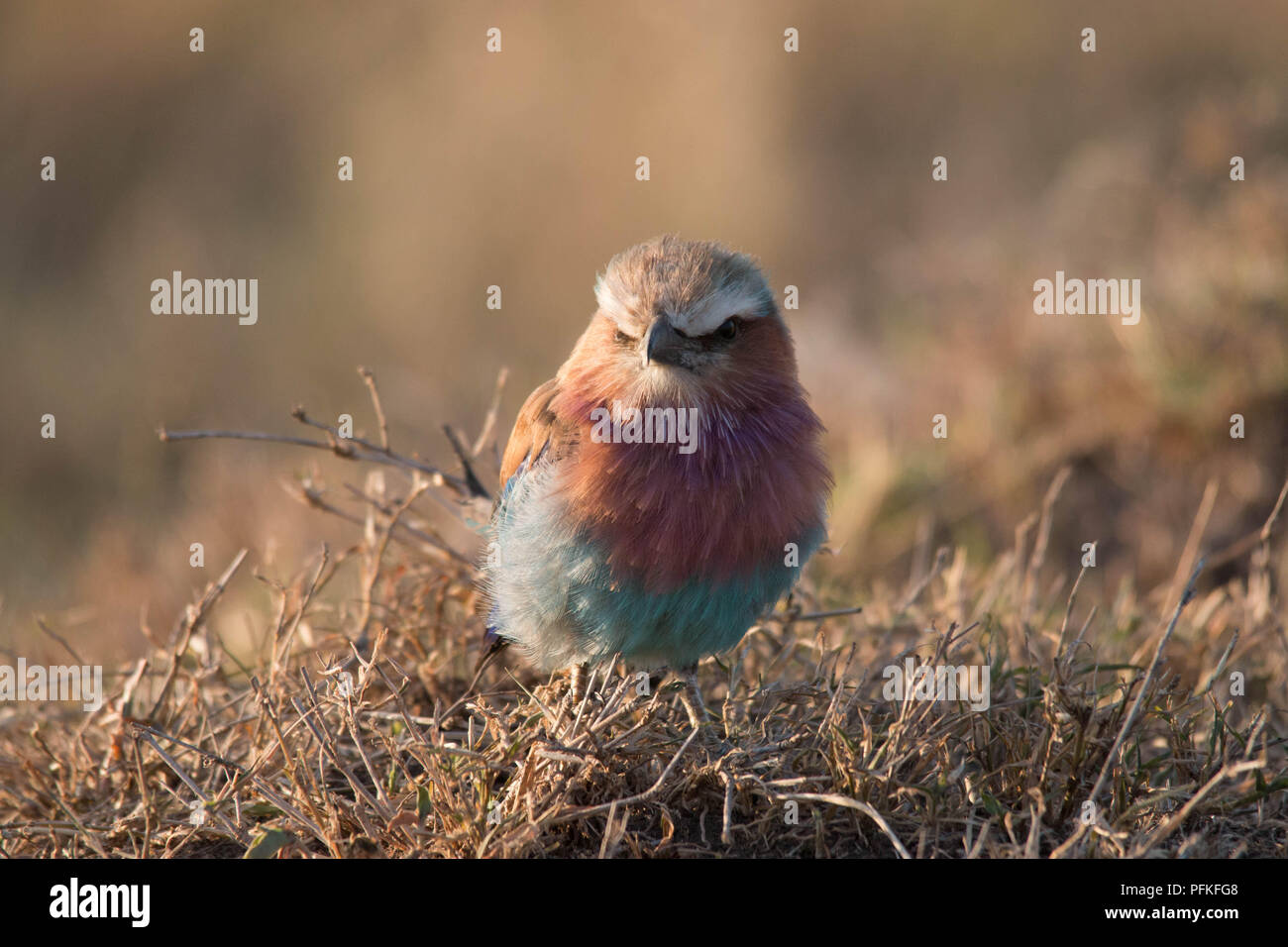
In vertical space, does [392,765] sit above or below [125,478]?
below

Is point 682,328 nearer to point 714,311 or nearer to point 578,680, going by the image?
point 714,311

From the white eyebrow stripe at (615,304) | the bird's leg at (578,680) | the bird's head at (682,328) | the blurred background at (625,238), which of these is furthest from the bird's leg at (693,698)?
the blurred background at (625,238)

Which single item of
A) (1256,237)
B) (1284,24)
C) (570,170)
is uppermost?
(1284,24)

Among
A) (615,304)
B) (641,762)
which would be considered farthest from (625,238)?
(641,762)

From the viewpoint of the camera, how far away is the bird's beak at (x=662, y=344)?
11.7 ft

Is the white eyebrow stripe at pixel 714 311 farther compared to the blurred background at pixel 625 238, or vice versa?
the blurred background at pixel 625 238

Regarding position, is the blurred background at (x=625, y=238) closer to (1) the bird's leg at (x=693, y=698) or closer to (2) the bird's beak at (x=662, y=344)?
(1) the bird's leg at (x=693, y=698)

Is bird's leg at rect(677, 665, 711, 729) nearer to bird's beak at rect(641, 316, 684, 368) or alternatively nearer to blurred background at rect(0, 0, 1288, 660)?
bird's beak at rect(641, 316, 684, 368)

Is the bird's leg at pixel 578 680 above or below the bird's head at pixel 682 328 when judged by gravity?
below

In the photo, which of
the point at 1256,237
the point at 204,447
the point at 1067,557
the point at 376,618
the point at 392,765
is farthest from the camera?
the point at 204,447

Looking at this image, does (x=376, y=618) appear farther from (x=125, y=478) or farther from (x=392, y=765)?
(x=125, y=478)
